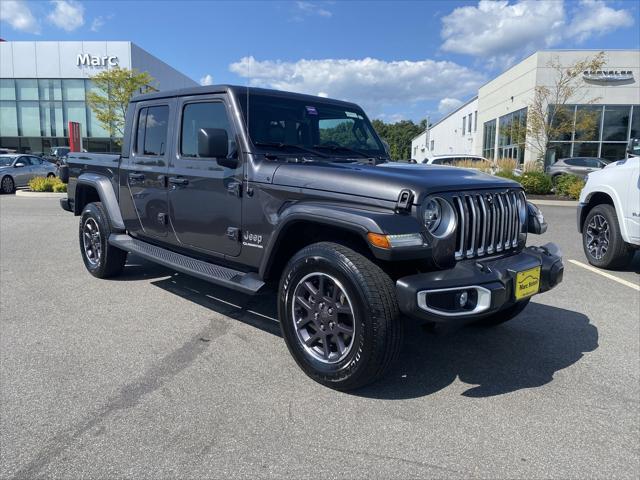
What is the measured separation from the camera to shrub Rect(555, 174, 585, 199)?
16.9m

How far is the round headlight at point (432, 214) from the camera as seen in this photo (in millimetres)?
3050

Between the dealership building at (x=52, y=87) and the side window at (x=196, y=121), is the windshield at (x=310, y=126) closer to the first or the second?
the side window at (x=196, y=121)

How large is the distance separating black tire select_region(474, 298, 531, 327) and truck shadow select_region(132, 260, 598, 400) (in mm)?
62

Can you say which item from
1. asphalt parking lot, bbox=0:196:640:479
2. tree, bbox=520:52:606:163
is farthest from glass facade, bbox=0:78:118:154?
asphalt parking lot, bbox=0:196:640:479

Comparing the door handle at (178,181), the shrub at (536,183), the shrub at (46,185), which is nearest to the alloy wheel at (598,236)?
the door handle at (178,181)

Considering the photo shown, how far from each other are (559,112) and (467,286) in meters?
25.2

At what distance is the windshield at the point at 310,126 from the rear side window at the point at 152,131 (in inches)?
43.7

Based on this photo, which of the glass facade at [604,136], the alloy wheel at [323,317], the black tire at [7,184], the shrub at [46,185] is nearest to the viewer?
the alloy wheel at [323,317]

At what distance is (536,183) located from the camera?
57.4 feet

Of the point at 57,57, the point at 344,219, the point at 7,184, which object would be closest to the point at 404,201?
the point at 344,219

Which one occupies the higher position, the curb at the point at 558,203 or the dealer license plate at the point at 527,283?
the dealer license plate at the point at 527,283

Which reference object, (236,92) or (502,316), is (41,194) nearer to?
(236,92)

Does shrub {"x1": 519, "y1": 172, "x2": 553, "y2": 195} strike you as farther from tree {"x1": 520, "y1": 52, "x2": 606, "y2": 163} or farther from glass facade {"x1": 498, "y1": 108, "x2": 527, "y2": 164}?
glass facade {"x1": 498, "y1": 108, "x2": 527, "y2": 164}

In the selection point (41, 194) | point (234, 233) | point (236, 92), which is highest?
point (236, 92)
